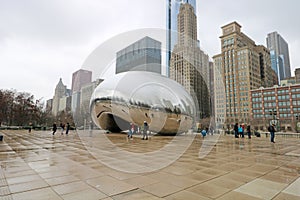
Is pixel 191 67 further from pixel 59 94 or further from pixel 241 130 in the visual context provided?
pixel 59 94

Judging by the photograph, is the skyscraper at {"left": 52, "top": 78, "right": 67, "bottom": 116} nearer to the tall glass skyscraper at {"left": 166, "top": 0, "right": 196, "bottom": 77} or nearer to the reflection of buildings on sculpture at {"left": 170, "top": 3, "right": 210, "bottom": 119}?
the tall glass skyscraper at {"left": 166, "top": 0, "right": 196, "bottom": 77}

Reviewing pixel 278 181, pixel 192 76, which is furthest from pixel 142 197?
pixel 192 76

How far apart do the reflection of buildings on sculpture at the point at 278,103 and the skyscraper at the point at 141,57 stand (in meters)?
77.1

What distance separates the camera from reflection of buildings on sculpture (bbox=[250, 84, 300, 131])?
85.1 meters

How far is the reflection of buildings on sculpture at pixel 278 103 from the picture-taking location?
279ft

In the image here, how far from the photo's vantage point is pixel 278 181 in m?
4.16

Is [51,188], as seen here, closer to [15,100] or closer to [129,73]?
[129,73]

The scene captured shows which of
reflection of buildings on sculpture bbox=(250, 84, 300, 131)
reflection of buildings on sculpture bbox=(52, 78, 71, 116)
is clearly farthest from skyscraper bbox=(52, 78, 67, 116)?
reflection of buildings on sculpture bbox=(250, 84, 300, 131)

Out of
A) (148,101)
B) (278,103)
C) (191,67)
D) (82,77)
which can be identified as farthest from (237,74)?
(82,77)

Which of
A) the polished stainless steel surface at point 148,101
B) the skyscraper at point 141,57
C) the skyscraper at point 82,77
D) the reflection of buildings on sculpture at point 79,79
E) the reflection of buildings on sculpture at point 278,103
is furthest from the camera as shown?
the reflection of buildings on sculpture at point 278,103

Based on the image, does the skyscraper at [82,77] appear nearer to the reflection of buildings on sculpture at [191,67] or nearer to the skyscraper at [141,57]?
the skyscraper at [141,57]

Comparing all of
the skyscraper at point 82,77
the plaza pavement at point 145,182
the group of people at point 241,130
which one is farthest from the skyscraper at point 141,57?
the group of people at point 241,130

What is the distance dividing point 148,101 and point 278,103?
309ft

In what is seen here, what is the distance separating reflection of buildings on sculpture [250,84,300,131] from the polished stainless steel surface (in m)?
75.4
